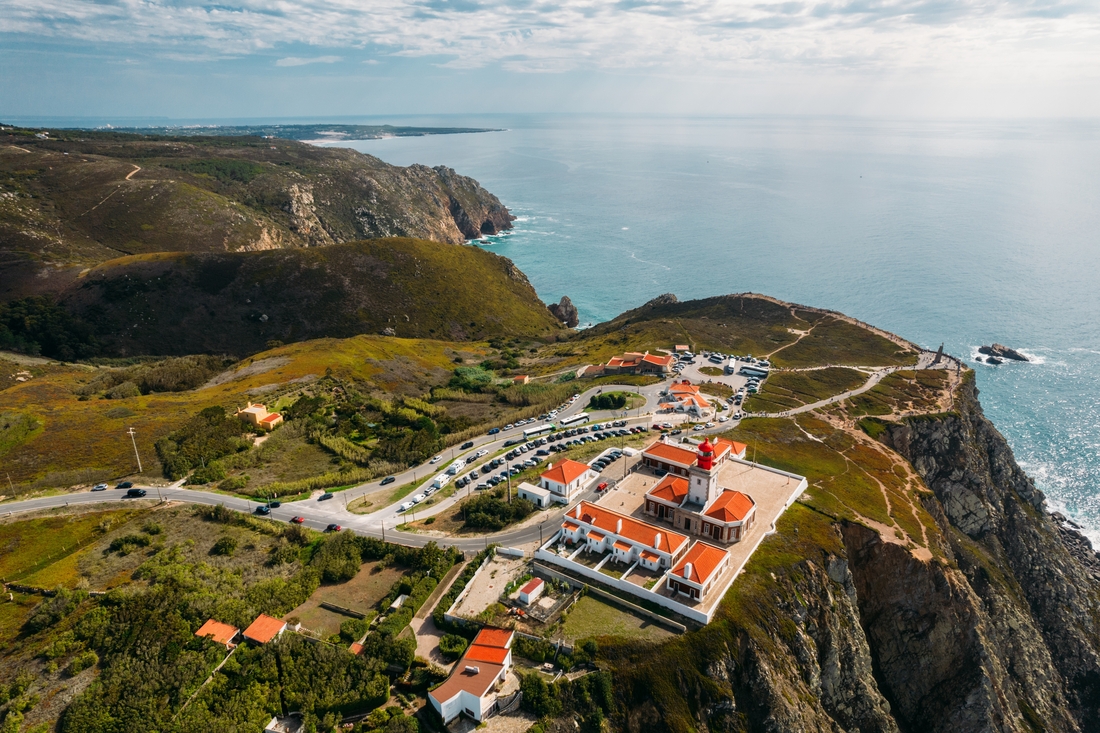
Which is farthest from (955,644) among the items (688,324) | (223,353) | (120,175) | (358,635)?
(120,175)

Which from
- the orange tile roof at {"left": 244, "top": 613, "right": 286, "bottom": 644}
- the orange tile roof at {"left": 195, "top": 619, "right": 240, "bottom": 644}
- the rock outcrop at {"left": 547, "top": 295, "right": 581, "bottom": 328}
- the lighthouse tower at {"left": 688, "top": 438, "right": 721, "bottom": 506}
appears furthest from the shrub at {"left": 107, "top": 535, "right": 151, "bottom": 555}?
the rock outcrop at {"left": 547, "top": 295, "right": 581, "bottom": 328}

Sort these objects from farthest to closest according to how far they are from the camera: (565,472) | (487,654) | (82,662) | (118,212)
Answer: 1. (118,212)
2. (565,472)
3. (487,654)
4. (82,662)

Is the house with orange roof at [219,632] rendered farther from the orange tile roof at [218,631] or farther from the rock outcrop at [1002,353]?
the rock outcrop at [1002,353]

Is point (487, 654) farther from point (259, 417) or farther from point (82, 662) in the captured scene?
point (259, 417)

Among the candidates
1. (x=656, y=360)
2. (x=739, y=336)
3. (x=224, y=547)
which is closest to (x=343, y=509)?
(x=224, y=547)

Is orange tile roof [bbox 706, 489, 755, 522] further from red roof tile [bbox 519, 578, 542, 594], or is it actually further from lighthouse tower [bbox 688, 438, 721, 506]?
red roof tile [bbox 519, 578, 542, 594]

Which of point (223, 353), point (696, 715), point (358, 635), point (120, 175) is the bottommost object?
point (223, 353)

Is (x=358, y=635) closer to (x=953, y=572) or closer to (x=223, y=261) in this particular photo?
(x=953, y=572)
